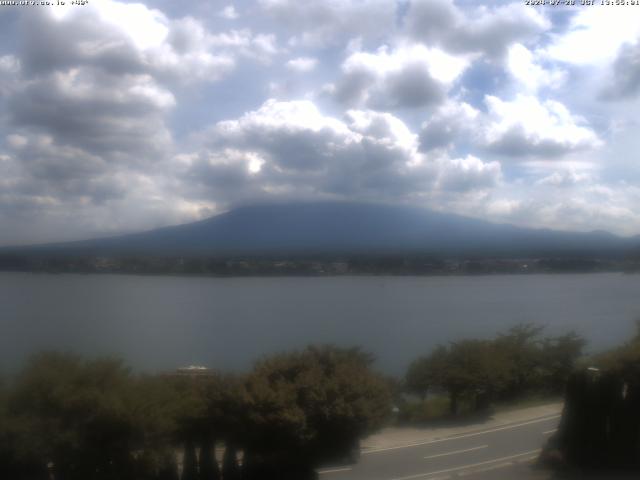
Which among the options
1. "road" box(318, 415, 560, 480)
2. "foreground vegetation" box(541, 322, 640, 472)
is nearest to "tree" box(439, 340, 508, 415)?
"road" box(318, 415, 560, 480)

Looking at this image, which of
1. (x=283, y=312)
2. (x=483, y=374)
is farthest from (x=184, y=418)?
(x=283, y=312)

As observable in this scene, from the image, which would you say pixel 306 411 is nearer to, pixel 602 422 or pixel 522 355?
pixel 602 422

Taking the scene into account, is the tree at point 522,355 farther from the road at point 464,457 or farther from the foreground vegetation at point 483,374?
the road at point 464,457

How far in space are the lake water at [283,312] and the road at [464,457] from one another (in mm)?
3736

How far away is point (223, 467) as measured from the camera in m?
10.8

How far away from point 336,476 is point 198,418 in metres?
2.64

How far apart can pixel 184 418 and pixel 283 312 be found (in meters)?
20.0

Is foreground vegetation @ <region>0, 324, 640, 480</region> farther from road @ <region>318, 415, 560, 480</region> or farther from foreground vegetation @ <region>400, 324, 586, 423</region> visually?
foreground vegetation @ <region>400, 324, 586, 423</region>

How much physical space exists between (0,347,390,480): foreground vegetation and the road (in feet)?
2.23

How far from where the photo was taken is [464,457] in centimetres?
1171

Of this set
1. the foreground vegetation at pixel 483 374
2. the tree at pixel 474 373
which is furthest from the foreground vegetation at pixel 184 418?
the tree at pixel 474 373

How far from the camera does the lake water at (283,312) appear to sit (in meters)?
18.7

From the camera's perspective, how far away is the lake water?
735 inches

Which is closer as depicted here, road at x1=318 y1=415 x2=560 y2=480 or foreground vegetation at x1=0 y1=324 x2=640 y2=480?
foreground vegetation at x1=0 y1=324 x2=640 y2=480
